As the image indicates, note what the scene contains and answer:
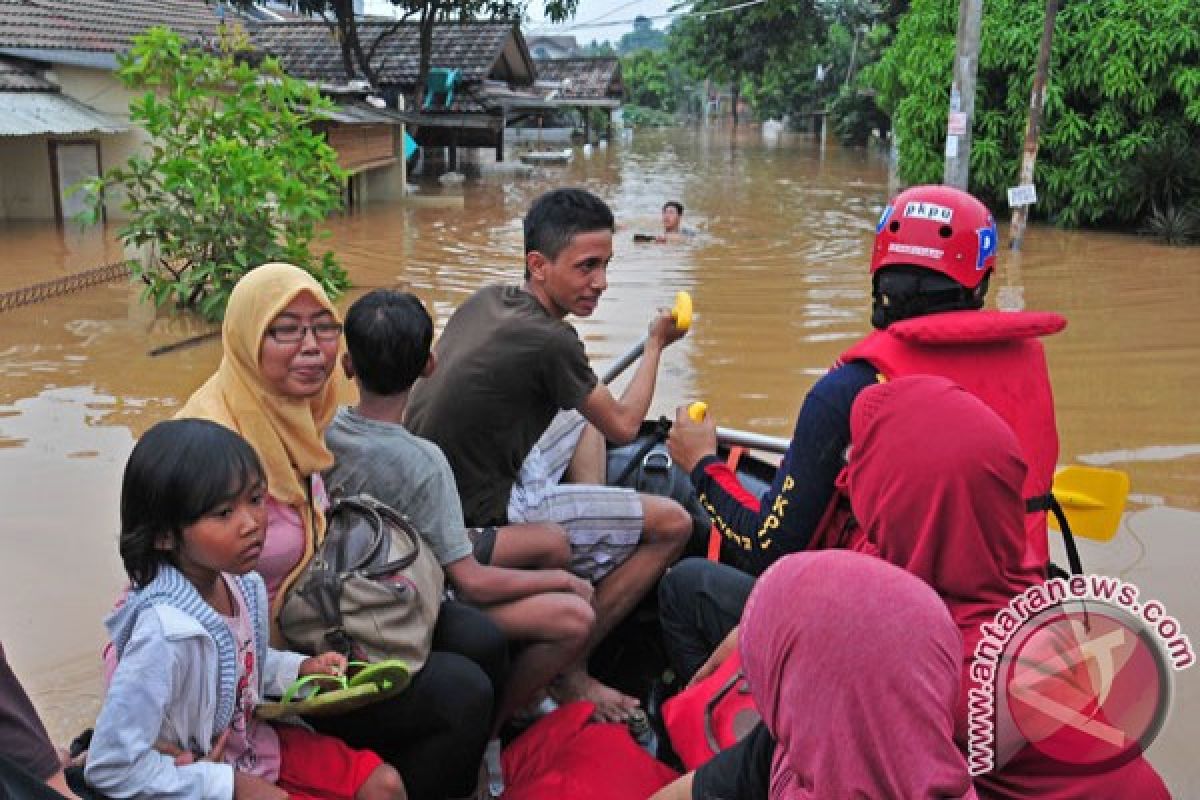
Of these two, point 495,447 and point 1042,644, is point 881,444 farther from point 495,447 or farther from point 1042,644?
point 495,447

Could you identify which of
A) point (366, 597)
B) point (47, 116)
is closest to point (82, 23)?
point (47, 116)

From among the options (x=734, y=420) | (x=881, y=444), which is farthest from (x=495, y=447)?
(x=734, y=420)

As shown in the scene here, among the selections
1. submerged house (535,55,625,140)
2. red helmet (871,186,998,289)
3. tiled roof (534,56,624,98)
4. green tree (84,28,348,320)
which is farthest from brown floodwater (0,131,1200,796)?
tiled roof (534,56,624,98)

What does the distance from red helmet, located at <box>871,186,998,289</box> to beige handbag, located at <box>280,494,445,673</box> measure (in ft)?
3.99

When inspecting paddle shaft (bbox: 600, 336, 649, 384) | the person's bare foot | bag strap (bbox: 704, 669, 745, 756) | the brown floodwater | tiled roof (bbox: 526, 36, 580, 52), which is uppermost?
tiled roof (bbox: 526, 36, 580, 52)

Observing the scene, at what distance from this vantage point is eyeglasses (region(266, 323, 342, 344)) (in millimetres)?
2434

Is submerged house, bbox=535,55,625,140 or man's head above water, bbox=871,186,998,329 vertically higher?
submerged house, bbox=535,55,625,140

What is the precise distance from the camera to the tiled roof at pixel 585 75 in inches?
1400

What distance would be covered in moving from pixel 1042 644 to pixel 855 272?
1055cm

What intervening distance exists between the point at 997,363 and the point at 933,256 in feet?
0.93

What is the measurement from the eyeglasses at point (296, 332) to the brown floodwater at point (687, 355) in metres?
1.69

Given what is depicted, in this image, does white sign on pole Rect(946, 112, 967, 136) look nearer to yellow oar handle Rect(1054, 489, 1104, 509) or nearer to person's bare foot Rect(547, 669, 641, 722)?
yellow oar handle Rect(1054, 489, 1104, 509)

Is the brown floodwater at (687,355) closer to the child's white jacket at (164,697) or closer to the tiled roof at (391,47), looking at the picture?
the child's white jacket at (164,697)

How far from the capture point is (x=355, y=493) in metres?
2.46
